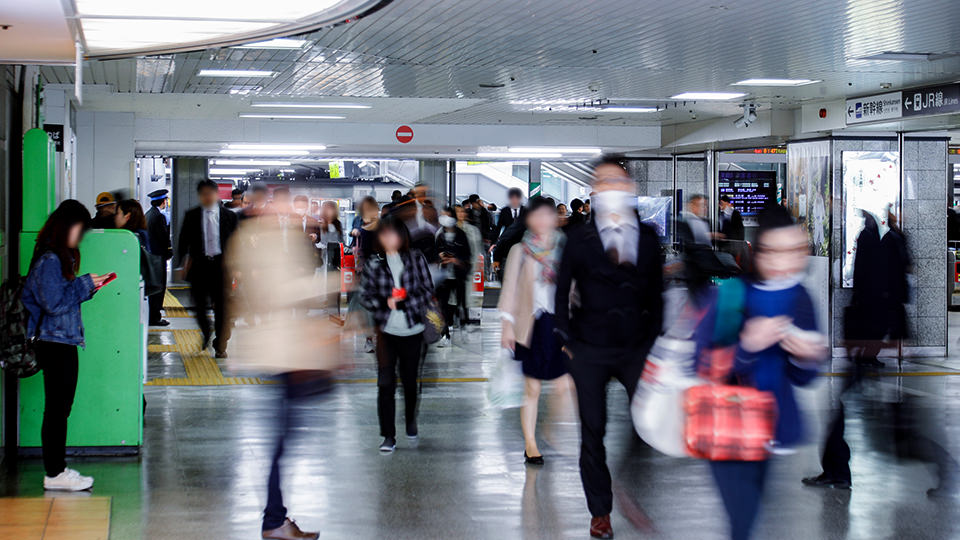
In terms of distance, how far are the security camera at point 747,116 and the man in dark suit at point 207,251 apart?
21.9 ft

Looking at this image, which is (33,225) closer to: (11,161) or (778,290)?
(11,161)

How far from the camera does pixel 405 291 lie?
7137 mm

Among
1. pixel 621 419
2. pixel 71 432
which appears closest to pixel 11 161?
pixel 71 432

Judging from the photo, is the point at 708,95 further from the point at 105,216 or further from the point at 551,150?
the point at 551,150

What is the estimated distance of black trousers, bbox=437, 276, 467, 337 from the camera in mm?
11992

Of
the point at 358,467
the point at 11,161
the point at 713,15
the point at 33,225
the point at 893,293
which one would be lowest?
the point at 358,467

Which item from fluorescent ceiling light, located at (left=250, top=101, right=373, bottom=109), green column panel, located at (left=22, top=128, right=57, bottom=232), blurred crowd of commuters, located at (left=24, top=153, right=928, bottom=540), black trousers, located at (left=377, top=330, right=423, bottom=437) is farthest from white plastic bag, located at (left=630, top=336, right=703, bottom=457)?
fluorescent ceiling light, located at (left=250, top=101, right=373, bottom=109)

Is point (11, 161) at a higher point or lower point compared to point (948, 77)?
lower

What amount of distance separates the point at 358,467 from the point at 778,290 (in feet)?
11.9

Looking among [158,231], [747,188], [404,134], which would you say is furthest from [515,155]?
[158,231]

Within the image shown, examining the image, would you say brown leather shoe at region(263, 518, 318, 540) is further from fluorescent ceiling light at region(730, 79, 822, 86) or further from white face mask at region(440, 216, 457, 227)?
fluorescent ceiling light at region(730, 79, 822, 86)

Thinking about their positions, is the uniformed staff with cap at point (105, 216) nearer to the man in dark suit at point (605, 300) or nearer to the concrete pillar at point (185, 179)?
the man in dark suit at point (605, 300)

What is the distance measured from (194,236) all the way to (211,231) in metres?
0.19

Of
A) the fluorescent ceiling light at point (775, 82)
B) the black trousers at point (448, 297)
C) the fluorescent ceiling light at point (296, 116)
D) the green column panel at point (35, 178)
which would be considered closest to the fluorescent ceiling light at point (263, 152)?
the fluorescent ceiling light at point (296, 116)
